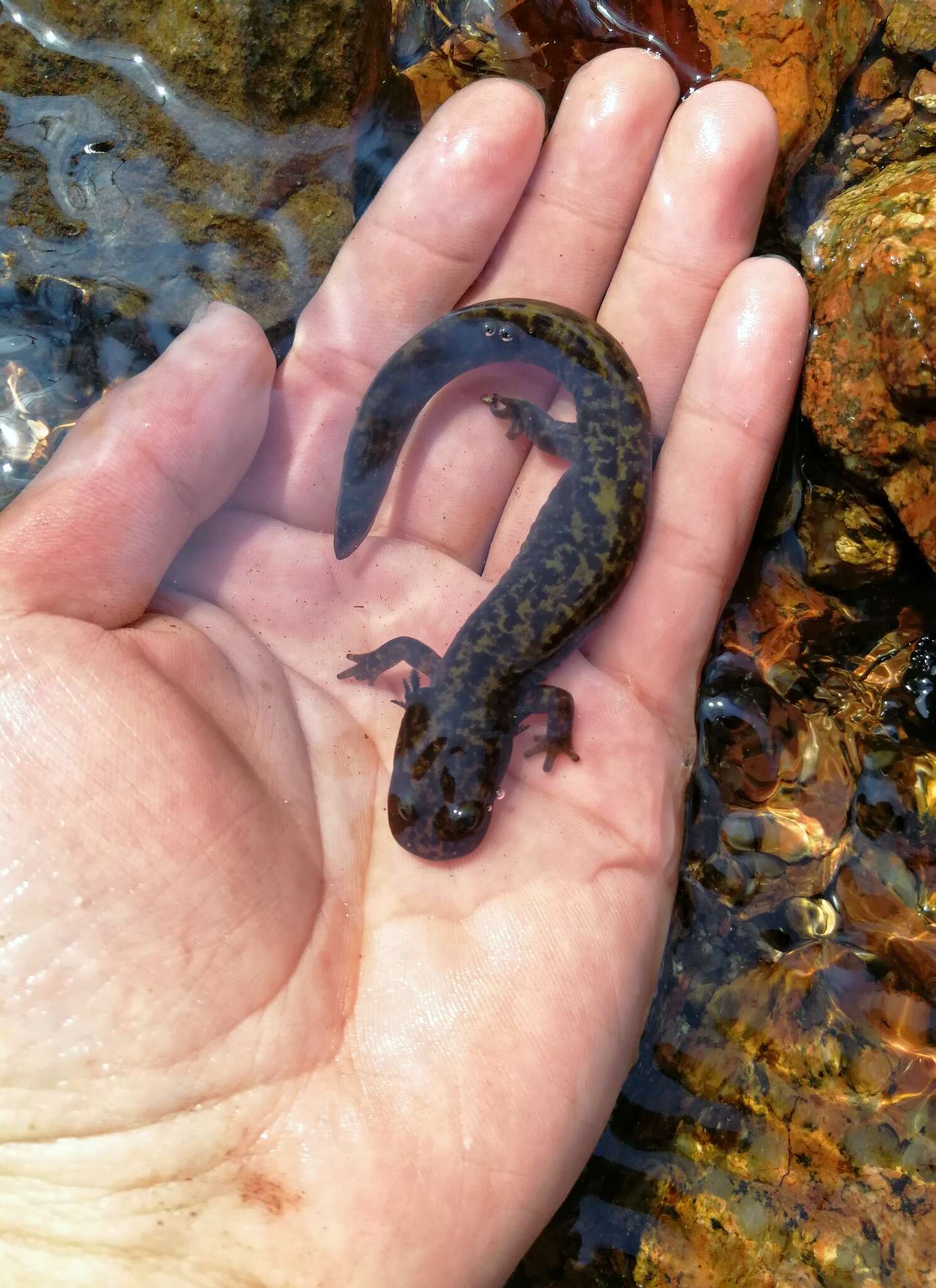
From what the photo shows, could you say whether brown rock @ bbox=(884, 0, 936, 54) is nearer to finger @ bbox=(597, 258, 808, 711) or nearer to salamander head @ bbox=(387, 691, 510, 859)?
finger @ bbox=(597, 258, 808, 711)

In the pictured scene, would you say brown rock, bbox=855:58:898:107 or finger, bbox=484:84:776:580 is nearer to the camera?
finger, bbox=484:84:776:580

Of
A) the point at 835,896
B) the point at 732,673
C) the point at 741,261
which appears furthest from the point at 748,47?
the point at 835,896

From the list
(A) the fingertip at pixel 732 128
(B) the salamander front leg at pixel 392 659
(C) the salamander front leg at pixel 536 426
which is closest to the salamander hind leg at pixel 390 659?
(B) the salamander front leg at pixel 392 659

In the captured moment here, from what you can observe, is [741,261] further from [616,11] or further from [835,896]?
[835,896]

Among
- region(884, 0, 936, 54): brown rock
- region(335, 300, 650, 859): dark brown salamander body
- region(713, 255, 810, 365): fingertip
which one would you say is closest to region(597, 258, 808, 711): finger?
region(713, 255, 810, 365): fingertip

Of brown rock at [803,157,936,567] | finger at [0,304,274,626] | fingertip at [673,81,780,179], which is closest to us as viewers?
finger at [0,304,274,626]

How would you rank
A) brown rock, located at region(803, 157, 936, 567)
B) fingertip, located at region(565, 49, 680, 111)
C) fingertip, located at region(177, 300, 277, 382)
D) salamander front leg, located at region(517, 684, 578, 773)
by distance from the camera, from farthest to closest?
1. fingertip, located at region(565, 49, 680, 111)
2. salamander front leg, located at region(517, 684, 578, 773)
3. brown rock, located at region(803, 157, 936, 567)
4. fingertip, located at region(177, 300, 277, 382)

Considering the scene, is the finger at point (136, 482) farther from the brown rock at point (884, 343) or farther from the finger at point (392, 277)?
the brown rock at point (884, 343)
